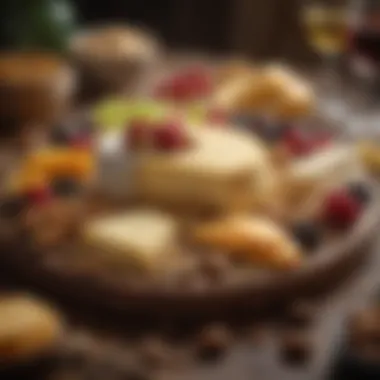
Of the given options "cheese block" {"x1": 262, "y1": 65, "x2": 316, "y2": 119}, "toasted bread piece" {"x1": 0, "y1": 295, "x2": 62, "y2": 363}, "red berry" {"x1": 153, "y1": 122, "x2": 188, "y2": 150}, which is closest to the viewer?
"toasted bread piece" {"x1": 0, "y1": 295, "x2": 62, "y2": 363}

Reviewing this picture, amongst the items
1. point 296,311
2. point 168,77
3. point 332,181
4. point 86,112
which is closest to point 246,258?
point 296,311

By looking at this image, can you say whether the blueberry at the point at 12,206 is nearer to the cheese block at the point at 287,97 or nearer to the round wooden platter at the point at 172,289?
the round wooden platter at the point at 172,289

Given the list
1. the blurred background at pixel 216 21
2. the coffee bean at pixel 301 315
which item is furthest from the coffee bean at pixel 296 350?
the blurred background at pixel 216 21

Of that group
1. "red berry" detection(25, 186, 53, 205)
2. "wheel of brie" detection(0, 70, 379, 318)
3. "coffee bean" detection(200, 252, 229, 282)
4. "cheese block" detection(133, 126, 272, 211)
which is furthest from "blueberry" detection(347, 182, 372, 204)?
"red berry" detection(25, 186, 53, 205)

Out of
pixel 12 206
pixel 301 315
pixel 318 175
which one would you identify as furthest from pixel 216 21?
pixel 301 315

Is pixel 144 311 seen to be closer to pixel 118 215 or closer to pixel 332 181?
pixel 118 215

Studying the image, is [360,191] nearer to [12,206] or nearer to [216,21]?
[12,206]

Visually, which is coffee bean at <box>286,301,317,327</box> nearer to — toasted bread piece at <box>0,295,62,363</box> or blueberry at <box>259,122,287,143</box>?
toasted bread piece at <box>0,295,62,363</box>
